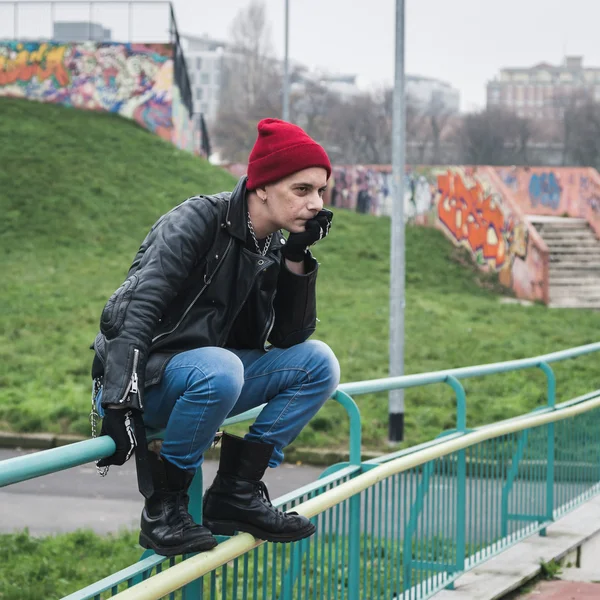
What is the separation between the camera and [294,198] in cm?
314

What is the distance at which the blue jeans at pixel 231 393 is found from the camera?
2844 millimetres

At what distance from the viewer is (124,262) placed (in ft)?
72.3

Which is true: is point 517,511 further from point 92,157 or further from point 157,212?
point 92,157

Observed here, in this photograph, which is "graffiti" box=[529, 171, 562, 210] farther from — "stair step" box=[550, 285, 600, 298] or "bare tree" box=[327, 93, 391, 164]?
"bare tree" box=[327, 93, 391, 164]

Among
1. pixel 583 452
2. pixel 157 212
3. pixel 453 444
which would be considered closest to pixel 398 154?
pixel 583 452

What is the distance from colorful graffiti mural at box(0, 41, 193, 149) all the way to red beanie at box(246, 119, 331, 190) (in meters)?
28.7

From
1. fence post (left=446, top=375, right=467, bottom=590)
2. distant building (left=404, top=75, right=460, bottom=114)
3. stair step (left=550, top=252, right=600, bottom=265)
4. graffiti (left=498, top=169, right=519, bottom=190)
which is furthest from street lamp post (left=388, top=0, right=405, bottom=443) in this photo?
distant building (left=404, top=75, right=460, bottom=114)

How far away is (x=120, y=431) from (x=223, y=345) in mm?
582

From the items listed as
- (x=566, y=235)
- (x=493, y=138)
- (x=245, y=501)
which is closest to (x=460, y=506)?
(x=245, y=501)

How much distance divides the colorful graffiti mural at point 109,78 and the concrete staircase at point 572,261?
10.8m

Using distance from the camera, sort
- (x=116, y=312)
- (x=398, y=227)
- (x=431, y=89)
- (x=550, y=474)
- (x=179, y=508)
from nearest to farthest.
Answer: (x=116, y=312), (x=179, y=508), (x=550, y=474), (x=398, y=227), (x=431, y=89)

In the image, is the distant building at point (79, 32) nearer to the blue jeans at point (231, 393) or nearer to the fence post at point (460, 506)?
the fence post at point (460, 506)

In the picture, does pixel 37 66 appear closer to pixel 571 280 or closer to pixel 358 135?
pixel 571 280

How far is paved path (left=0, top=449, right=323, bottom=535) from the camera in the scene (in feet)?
25.2
